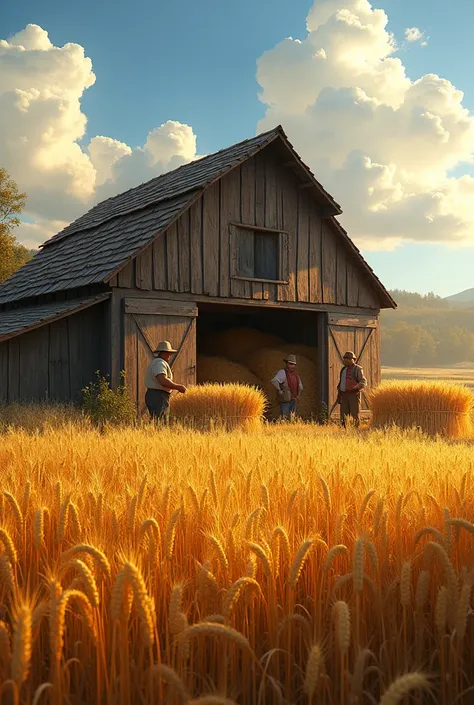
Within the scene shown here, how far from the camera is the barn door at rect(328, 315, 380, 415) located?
1788 centimetres

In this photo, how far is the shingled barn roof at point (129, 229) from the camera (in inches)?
569

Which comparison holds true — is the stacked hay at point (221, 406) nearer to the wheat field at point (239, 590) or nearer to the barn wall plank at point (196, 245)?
the barn wall plank at point (196, 245)

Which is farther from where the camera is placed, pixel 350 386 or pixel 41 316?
pixel 350 386

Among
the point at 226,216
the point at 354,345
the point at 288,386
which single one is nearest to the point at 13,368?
the point at 226,216

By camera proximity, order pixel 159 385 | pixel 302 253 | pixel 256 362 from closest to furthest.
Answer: pixel 159 385, pixel 302 253, pixel 256 362

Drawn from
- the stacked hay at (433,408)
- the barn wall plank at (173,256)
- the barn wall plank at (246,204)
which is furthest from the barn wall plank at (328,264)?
the barn wall plank at (173,256)

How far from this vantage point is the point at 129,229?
15695 mm

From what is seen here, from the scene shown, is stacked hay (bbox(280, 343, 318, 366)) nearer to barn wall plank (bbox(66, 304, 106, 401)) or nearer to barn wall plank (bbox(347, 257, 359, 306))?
barn wall plank (bbox(347, 257, 359, 306))

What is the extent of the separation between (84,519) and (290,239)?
14666 millimetres

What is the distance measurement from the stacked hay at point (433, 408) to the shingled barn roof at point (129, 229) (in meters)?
5.34

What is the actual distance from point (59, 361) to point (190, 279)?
11.3 feet

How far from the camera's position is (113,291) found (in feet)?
45.3

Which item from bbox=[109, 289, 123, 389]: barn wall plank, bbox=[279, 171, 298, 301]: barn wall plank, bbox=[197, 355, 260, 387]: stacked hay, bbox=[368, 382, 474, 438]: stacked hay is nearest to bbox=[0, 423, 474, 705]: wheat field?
Result: bbox=[109, 289, 123, 389]: barn wall plank

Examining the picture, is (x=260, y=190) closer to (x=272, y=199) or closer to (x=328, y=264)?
(x=272, y=199)
